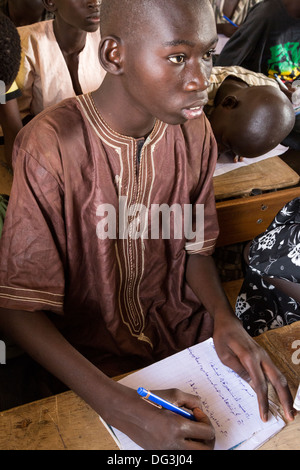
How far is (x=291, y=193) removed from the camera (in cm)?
196

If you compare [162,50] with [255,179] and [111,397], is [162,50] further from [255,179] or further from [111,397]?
[255,179]

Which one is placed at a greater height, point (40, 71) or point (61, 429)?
point (40, 71)

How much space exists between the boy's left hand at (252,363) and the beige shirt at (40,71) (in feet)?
4.65

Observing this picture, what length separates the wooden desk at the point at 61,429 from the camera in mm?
928

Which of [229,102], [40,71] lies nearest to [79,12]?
[40,71]

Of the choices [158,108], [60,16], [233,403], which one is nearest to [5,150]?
[60,16]

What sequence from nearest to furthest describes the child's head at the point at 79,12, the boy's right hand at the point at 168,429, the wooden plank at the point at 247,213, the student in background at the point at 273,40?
the boy's right hand at the point at 168,429 < the wooden plank at the point at 247,213 < the child's head at the point at 79,12 < the student in background at the point at 273,40

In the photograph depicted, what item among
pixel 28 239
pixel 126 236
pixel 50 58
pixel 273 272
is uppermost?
pixel 50 58

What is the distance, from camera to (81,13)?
2.02m

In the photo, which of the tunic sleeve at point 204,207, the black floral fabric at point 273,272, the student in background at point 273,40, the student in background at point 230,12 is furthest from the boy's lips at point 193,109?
the student in background at point 230,12

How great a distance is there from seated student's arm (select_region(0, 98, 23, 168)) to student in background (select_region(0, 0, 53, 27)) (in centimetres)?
137

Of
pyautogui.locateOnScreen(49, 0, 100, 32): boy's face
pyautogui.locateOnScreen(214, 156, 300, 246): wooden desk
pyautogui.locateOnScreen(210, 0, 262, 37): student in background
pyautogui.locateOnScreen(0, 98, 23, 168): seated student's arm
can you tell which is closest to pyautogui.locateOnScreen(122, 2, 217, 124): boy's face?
pyautogui.locateOnScreen(214, 156, 300, 246): wooden desk

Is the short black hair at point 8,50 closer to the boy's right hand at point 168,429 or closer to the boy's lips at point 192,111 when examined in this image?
the boy's lips at point 192,111

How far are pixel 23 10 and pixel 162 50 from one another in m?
2.30
